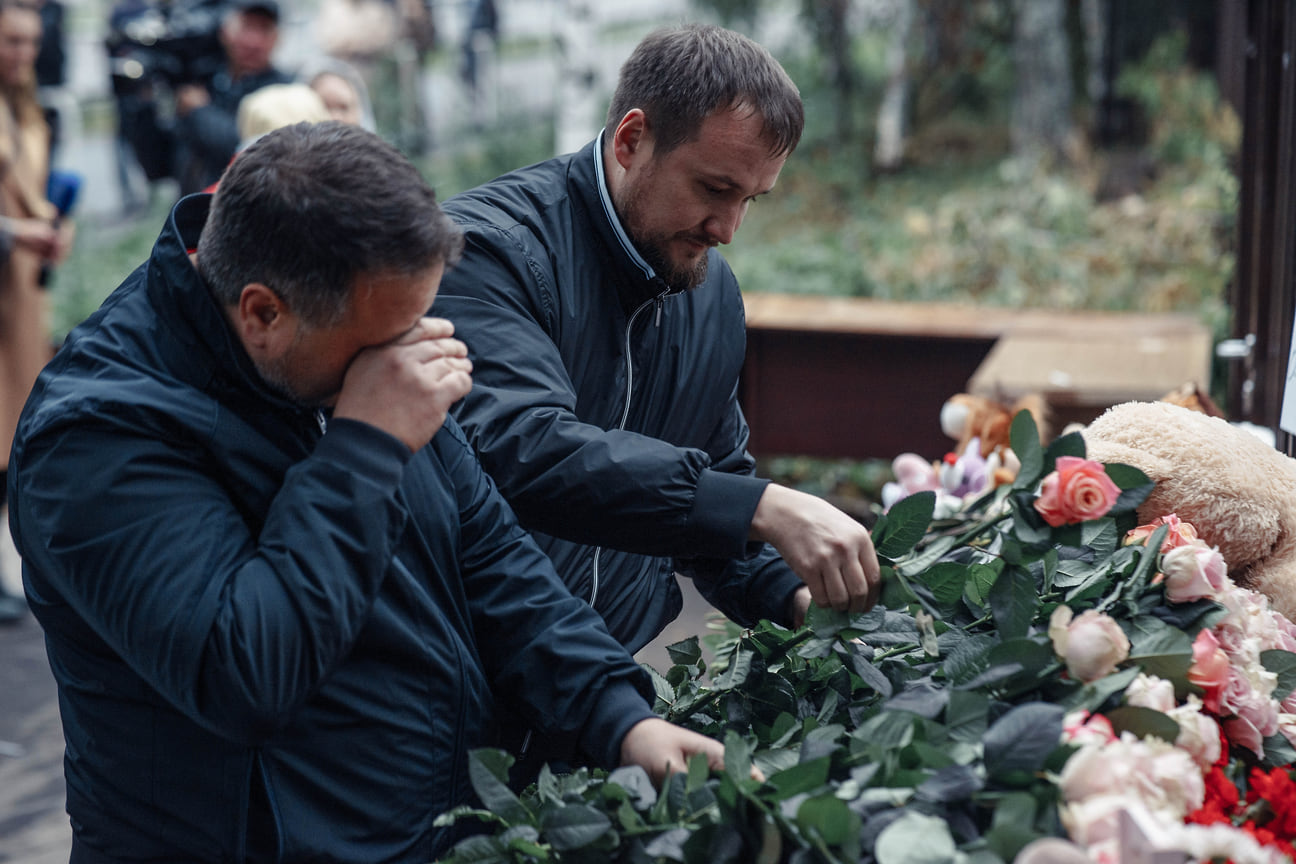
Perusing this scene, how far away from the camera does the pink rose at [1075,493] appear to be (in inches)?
52.9

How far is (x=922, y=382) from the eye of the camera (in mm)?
5148

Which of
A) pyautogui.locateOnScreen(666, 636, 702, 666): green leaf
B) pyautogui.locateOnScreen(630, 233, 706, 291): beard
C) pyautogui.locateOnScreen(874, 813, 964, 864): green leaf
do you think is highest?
pyautogui.locateOnScreen(630, 233, 706, 291): beard

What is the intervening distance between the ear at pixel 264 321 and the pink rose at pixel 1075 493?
2.62 feet

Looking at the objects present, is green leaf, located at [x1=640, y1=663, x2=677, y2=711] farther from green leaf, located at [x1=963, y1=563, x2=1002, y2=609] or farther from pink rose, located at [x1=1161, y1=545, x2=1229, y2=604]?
pink rose, located at [x1=1161, y1=545, x2=1229, y2=604]

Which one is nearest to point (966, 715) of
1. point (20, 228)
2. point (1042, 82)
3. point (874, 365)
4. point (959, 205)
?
point (874, 365)

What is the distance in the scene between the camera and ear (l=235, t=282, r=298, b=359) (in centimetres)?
118

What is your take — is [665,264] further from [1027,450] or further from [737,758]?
[737,758]

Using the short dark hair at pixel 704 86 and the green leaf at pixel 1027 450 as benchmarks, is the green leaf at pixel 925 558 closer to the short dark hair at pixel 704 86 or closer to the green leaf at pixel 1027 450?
the green leaf at pixel 1027 450

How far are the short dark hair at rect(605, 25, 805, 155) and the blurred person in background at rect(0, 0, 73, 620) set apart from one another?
3557mm

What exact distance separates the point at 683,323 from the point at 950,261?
611cm

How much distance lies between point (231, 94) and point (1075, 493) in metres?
4.41

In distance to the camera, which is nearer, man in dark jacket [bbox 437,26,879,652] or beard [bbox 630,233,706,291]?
man in dark jacket [bbox 437,26,879,652]

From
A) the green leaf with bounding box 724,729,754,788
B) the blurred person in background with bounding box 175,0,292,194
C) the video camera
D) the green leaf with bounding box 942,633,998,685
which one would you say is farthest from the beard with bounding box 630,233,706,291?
the video camera

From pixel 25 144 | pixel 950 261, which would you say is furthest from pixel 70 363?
pixel 950 261
